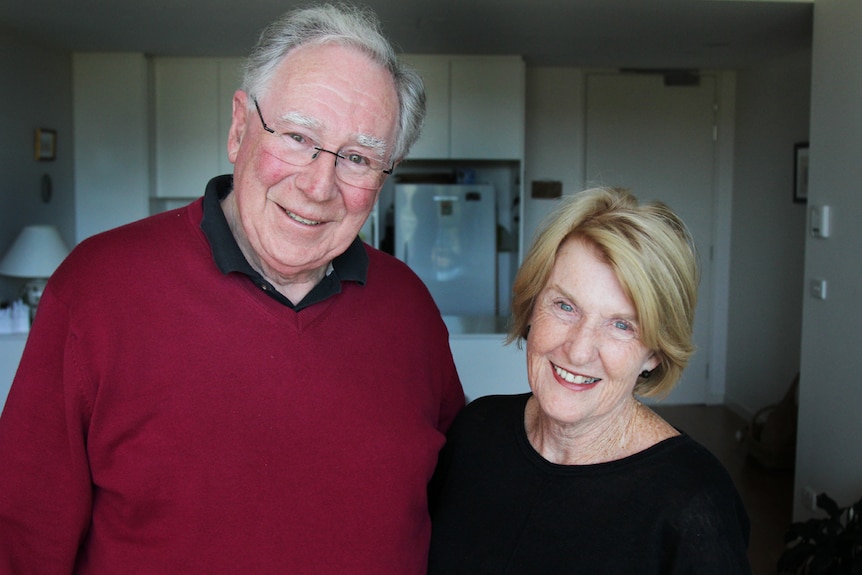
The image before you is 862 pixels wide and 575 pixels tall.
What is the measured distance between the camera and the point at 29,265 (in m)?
4.00

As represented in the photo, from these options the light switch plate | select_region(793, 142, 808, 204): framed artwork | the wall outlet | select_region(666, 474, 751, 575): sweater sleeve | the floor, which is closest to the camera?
select_region(666, 474, 751, 575): sweater sleeve

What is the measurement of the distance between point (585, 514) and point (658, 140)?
514 cm

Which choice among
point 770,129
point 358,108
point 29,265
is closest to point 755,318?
point 770,129

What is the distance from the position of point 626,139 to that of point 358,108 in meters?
5.03

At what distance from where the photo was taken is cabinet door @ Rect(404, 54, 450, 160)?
5.18 metres

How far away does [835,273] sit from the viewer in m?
3.26

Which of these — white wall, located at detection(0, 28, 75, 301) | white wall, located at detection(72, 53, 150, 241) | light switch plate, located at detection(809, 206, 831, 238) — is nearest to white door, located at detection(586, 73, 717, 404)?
light switch plate, located at detection(809, 206, 831, 238)

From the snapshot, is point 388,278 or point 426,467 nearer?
point 426,467

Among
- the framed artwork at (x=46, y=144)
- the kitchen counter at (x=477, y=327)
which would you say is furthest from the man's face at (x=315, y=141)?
the framed artwork at (x=46, y=144)

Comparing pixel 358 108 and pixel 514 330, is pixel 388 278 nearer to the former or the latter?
pixel 514 330

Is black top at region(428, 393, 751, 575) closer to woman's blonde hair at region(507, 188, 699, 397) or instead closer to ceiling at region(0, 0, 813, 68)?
woman's blonde hair at region(507, 188, 699, 397)

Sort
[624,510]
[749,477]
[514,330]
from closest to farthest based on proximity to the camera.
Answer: [624,510], [514,330], [749,477]

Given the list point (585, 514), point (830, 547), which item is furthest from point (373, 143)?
point (830, 547)

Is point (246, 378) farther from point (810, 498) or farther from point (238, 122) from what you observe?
point (810, 498)
